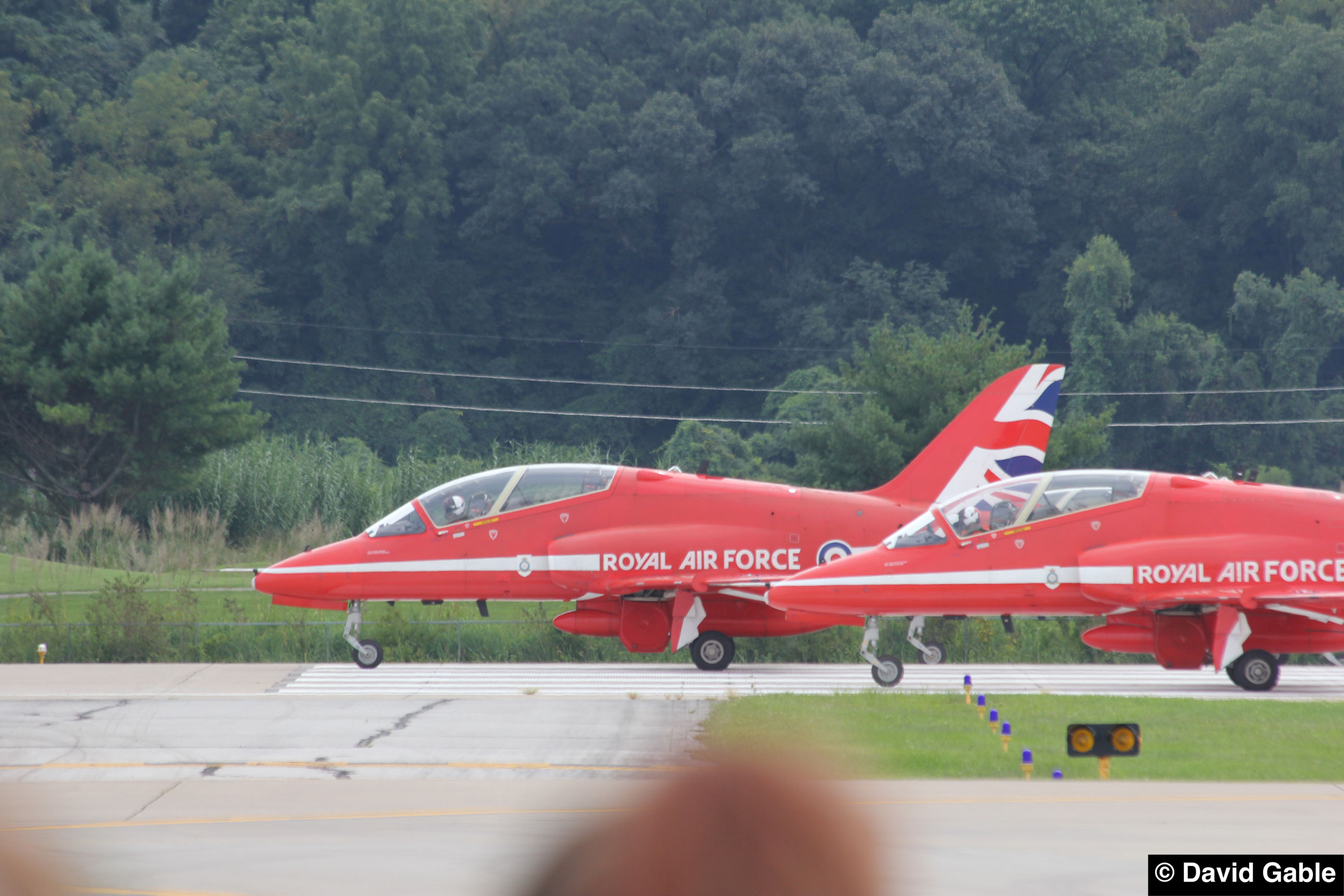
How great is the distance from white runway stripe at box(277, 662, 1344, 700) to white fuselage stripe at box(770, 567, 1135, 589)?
1.16m

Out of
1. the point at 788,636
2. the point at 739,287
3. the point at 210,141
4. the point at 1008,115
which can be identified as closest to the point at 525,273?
the point at 739,287

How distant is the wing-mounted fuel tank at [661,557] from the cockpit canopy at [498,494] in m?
0.70

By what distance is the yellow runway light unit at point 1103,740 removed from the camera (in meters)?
9.73

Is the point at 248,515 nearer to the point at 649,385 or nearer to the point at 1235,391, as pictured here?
the point at 649,385

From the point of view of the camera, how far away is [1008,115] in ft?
220

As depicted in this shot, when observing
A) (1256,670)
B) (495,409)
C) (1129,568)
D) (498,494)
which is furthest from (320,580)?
(495,409)

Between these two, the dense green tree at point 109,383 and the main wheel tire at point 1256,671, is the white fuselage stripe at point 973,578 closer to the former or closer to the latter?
the main wheel tire at point 1256,671

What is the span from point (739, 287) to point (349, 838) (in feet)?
201

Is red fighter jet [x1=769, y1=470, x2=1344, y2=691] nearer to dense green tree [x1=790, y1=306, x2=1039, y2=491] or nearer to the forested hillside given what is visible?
dense green tree [x1=790, y1=306, x2=1039, y2=491]

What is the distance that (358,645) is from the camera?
1977 cm

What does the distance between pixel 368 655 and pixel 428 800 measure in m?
10.2

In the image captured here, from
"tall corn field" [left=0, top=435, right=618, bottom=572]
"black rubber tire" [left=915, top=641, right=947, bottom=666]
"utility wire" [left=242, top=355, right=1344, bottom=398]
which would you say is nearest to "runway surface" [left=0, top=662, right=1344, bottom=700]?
"black rubber tire" [left=915, top=641, right=947, bottom=666]

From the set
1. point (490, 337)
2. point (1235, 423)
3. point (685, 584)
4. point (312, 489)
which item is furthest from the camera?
point (490, 337)
